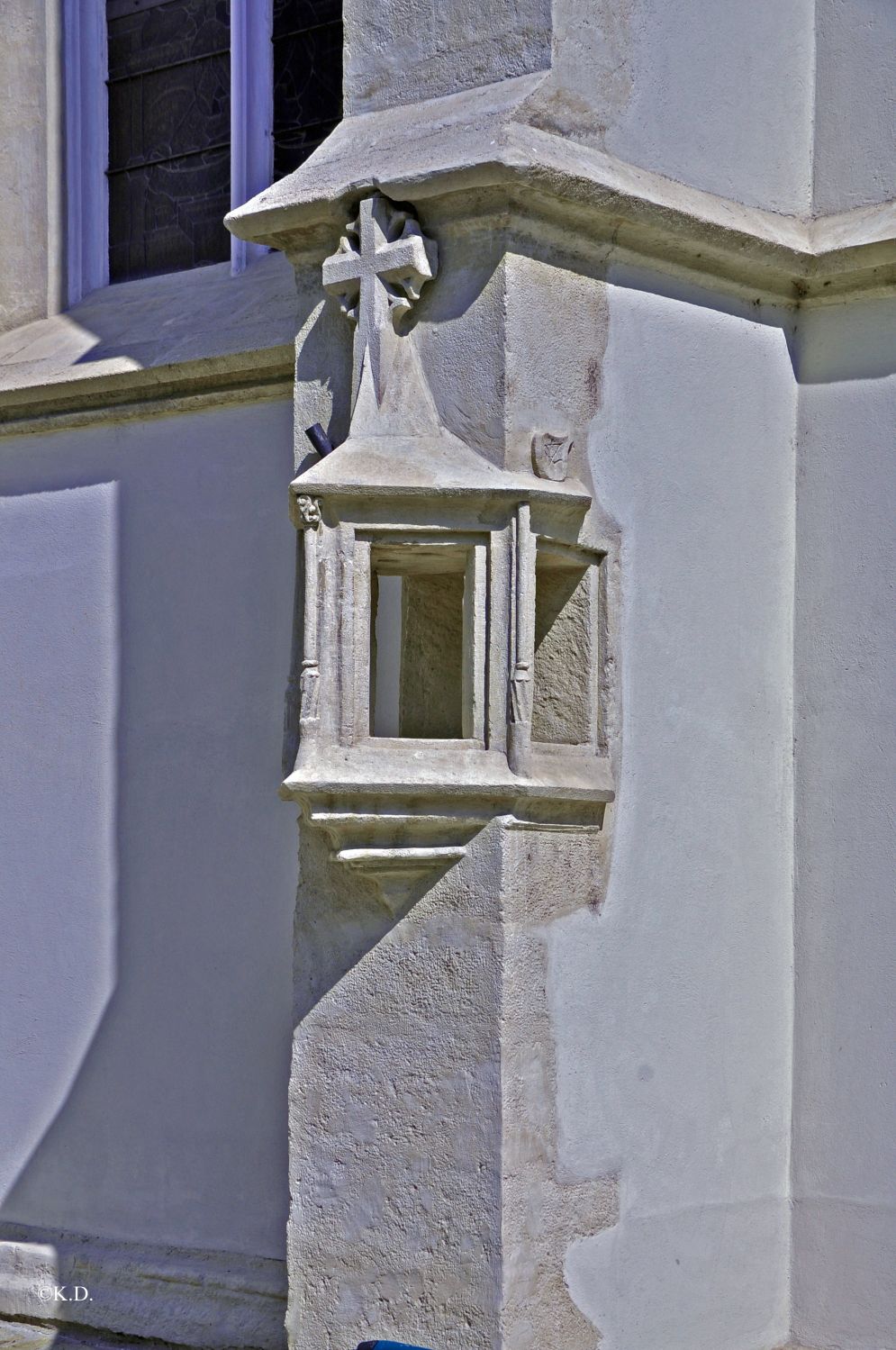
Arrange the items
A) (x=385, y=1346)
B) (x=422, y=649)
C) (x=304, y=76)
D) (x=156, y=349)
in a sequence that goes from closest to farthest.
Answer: (x=385, y=1346)
(x=422, y=649)
(x=156, y=349)
(x=304, y=76)

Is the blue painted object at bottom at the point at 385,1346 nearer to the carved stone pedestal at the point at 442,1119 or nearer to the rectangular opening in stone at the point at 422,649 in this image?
the carved stone pedestal at the point at 442,1119

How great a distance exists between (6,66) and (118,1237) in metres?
4.17

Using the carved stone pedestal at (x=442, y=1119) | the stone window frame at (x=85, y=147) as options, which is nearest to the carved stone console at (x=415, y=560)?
the carved stone pedestal at (x=442, y=1119)

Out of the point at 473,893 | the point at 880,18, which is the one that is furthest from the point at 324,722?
the point at 880,18

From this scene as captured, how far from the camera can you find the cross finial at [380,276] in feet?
15.4

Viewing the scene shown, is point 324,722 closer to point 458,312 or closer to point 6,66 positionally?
point 458,312

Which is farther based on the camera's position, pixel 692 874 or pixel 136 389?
pixel 136 389

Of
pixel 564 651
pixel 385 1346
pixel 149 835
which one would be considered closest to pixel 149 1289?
pixel 149 835

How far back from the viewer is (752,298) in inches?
207

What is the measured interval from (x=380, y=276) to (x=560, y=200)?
19.0 inches

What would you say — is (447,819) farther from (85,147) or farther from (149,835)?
(85,147)

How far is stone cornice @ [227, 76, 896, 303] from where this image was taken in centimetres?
460

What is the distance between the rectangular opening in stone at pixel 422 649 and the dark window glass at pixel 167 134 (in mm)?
2133

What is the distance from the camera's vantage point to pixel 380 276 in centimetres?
471
